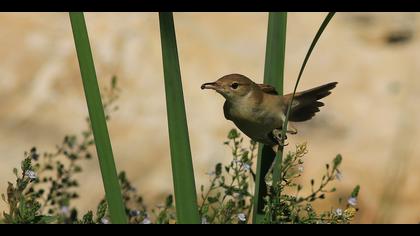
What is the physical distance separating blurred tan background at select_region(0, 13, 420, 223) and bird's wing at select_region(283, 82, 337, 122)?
262 cm

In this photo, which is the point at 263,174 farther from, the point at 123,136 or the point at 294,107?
the point at 123,136

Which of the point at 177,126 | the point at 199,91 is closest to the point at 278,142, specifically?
the point at 177,126

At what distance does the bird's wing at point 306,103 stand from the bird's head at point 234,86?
0.13m

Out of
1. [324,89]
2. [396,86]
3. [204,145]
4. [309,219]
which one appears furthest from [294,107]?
[396,86]

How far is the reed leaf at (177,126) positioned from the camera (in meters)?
1.69

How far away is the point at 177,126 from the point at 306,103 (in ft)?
2.19

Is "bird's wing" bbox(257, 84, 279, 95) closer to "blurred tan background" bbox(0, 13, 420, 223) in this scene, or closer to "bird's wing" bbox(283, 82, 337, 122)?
"bird's wing" bbox(283, 82, 337, 122)

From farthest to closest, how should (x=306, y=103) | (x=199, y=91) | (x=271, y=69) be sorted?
(x=199, y=91) < (x=306, y=103) < (x=271, y=69)

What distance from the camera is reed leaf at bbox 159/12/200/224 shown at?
1692 millimetres

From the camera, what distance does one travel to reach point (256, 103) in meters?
2.21

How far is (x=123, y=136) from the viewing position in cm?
521

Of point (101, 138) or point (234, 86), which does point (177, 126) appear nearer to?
point (101, 138)

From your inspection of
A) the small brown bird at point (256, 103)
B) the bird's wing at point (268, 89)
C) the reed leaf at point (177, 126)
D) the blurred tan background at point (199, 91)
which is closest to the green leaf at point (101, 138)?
the reed leaf at point (177, 126)

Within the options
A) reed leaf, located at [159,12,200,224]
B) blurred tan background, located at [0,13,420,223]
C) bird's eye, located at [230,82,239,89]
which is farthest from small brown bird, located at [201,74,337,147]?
blurred tan background, located at [0,13,420,223]
